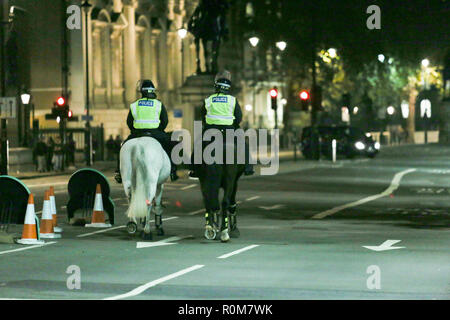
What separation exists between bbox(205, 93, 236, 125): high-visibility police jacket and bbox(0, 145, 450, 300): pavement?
1731 mm

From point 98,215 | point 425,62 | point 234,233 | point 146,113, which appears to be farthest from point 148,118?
point 425,62

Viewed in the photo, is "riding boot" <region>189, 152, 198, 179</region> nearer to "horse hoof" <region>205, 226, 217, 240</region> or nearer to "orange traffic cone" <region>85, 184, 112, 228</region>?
"horse hoof" <region>205, 226, 217, 240</region>

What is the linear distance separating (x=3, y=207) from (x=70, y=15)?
175 feet

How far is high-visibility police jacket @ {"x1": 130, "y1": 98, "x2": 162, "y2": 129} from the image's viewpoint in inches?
757

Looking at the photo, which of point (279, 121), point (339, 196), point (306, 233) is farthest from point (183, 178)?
point (279, 121)

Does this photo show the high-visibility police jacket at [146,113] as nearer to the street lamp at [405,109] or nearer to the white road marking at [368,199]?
the white road marking at [368,199]

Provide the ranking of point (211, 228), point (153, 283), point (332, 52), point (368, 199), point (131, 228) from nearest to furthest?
point (153, 283) < point (211, 228) < point (131, 228) < point (368, 199) < point (332, 52)

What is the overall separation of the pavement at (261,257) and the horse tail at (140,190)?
45 centimetres

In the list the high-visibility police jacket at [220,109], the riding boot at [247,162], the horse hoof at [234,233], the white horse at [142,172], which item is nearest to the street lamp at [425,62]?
the horse hoof at [234,233]

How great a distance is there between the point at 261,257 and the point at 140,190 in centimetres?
305

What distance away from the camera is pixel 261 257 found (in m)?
16.2

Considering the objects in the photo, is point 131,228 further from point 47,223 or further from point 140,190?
point 47,223

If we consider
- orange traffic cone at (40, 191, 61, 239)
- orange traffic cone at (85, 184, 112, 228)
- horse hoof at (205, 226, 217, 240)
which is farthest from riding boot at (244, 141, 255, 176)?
orange traffic cone at (85, 184, 112, 228)
